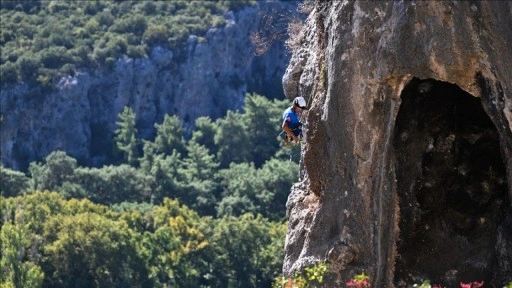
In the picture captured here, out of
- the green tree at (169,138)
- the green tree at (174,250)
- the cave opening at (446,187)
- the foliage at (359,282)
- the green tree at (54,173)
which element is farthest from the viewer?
the green tree at (169,138)

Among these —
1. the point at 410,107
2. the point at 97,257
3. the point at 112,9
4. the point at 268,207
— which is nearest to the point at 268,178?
the point at 268,207

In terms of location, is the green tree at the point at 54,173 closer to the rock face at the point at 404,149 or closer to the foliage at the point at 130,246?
the foliage at the point at 130,246

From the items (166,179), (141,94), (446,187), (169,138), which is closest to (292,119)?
(446,187)

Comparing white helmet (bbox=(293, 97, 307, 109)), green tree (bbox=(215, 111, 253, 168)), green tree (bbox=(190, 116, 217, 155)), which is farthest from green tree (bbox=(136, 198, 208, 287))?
white helmet (bbox=(293, 97, 307, 109))

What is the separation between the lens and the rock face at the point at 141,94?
10412cm

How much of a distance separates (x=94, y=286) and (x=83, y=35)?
50523 millimetres

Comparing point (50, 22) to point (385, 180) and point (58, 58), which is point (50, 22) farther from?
point (385, 180)

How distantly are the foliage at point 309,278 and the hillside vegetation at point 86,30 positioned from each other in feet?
279

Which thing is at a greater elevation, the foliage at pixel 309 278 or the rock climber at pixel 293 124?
the rock climber at pixel 293 124

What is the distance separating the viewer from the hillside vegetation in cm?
10556

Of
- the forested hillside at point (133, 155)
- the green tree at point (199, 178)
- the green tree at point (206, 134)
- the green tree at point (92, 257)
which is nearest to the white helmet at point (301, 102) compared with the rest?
the forested hillside at point (133, 155)

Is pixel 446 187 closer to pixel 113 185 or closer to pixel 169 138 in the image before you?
pixel 113 185

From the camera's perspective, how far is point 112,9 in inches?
4803

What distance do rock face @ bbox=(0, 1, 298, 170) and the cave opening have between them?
261 ft
